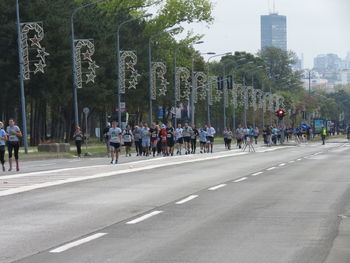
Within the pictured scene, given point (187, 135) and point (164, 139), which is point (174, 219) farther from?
point (187, 135)

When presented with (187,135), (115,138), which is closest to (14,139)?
(115,138)

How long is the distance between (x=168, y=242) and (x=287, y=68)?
185 metres

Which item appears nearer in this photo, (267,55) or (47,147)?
(47,147)

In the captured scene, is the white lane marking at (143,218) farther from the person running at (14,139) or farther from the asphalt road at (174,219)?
the person running at (14,139)

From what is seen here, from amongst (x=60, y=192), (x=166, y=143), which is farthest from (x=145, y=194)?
(x=166, y=143)

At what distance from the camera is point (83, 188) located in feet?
65.4

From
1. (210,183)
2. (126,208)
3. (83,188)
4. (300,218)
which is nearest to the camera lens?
(300,218)

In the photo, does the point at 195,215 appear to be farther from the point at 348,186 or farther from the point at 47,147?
the point at 47,147

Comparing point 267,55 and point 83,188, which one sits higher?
point 267,55

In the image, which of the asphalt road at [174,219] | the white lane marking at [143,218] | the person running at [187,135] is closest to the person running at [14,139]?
the asphalt road at [174,219]

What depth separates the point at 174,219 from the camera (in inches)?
532

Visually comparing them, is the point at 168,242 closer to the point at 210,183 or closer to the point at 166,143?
the point at 210,183

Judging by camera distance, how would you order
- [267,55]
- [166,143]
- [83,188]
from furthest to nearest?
1. [267,55]
2. [166,143]
3. [83,188]

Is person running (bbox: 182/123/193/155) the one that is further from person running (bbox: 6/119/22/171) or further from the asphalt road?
the asphalt road
